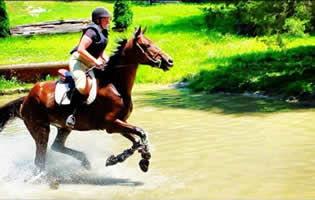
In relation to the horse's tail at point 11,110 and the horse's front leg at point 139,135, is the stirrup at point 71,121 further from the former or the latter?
the horse's tail at point 11,110

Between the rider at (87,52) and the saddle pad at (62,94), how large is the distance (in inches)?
4.8

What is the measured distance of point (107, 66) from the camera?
28.6 feet

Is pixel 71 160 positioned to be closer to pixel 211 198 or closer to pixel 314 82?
pixel 211 198

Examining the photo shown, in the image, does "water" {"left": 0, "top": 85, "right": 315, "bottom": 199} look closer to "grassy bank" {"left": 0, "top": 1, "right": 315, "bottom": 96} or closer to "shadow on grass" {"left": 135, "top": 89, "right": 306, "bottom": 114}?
"shadow on grass" {"left": 135, "top": 89, "right": 306, "bottom": 114}

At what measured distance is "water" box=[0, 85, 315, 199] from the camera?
26.6 feet

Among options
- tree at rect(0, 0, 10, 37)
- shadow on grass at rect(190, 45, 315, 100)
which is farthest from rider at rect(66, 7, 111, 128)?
tree at rect(0, 0, 10, 37)

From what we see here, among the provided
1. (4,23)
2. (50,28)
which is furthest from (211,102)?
(4,23)

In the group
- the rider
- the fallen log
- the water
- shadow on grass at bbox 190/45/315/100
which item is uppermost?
the rider

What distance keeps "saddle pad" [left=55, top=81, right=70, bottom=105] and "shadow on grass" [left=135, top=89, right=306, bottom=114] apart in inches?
248

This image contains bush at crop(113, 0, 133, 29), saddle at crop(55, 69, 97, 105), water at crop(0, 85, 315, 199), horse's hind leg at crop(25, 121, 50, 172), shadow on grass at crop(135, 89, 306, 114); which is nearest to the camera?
water at crop(0, 85, 315, 199)

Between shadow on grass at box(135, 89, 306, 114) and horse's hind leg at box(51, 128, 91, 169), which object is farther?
shadow on grass at box(135, 89, 306, 114)

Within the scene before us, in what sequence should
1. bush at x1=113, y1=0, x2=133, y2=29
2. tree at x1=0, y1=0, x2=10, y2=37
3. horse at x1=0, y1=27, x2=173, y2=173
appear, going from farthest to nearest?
bush at x1=113, y1=0, x2=133, y2=29, tree at x1=0, y1=0, x2=10, y2=37, horse at x1=0, y1=27, x2=173, y2=173

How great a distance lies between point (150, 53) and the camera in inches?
330

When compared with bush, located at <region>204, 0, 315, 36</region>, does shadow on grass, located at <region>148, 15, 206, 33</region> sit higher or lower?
lower
